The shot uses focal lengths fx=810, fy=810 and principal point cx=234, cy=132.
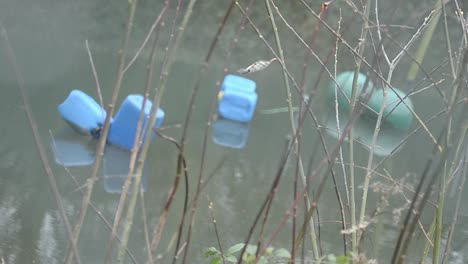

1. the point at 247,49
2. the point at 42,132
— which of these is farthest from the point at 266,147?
the point at 247,49

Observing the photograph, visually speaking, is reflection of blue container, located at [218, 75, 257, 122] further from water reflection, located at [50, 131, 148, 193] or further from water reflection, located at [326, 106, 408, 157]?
water reflection, located at [50, 131, 148, 193]

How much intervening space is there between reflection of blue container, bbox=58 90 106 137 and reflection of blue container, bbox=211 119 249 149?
0.62 meters

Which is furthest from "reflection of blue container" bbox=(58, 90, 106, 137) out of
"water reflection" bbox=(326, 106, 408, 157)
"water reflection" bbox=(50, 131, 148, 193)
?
"water reflection" bbox=(326, 106, 408, 157)

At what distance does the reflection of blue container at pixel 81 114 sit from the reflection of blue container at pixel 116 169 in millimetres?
176

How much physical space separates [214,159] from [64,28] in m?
2.91

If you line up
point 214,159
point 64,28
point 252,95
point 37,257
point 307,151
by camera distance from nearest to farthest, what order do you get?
1. point 37,257
2. point 214,159
3. point 307,151
4. point 252,95
5. point 64,28

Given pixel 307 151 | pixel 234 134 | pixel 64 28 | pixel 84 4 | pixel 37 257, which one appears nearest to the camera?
pixel 37 257

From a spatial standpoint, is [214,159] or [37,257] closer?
[37,257]

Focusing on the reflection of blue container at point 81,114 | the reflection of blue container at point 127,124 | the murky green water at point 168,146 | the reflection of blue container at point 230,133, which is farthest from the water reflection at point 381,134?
the reflection of blue container at point 81,114

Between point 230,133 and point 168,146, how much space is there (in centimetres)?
73

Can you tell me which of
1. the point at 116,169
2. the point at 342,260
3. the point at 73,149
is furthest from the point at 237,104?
the point at 342,260

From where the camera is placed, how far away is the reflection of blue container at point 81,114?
4.03m

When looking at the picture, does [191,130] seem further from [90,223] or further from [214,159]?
[90,223]

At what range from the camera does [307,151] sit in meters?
4.18
